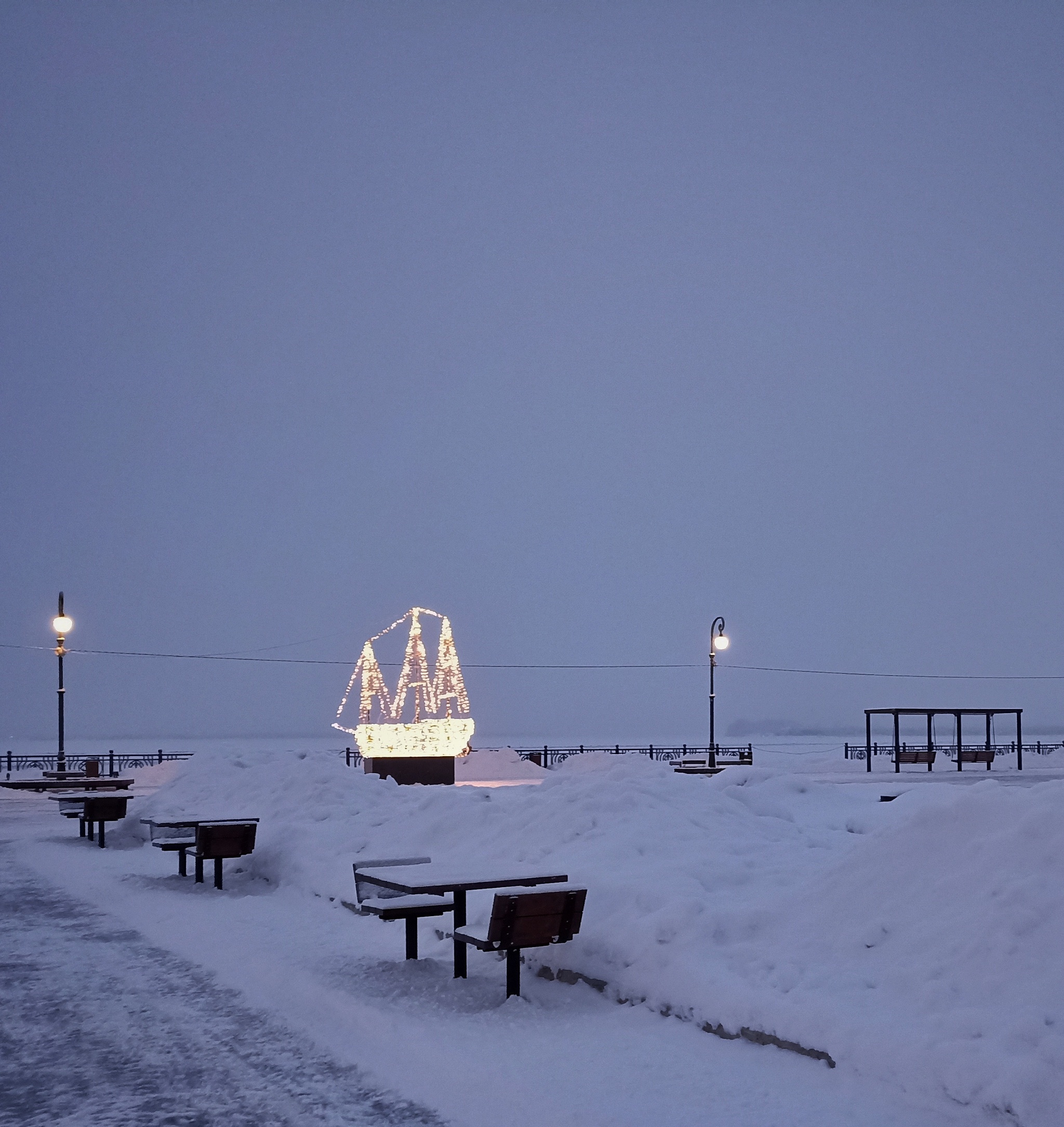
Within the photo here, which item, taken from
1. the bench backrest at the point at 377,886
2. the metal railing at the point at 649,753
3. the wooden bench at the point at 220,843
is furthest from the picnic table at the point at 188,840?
the metal railing at the point at 649,753

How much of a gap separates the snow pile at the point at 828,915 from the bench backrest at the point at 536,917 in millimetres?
470

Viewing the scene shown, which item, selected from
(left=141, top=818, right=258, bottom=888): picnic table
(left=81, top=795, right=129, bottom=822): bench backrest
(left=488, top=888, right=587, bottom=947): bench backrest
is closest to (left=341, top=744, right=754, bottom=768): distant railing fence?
(left=81, top=795, right=129, bottom=822): bench backrest

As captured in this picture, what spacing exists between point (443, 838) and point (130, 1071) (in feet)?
27.7

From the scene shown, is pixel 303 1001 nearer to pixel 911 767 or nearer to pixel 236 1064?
pixel 236 1064

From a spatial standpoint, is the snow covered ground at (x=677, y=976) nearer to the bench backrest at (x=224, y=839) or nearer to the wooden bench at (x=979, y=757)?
the bench backrest at (x=224, y=839)

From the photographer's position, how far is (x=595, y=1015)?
809cm

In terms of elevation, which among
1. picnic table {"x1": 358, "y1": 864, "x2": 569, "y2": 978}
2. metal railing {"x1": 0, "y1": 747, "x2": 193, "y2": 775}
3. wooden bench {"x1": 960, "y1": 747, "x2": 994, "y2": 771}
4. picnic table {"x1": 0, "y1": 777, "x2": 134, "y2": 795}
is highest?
picnic table {"x1": 358, "y1": 864, "x2": 569, "y2": 978}

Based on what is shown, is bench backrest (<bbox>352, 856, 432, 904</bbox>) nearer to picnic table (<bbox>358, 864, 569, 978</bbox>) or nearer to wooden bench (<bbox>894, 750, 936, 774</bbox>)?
picnic table (<bbox>358, 864, 569, 978</bbox>)

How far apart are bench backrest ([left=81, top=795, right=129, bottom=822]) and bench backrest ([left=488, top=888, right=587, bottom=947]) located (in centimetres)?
1348

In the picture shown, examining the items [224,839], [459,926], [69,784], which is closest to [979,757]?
[69,784]

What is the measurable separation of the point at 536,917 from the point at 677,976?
1184 millimetres

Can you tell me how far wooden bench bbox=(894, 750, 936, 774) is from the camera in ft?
132

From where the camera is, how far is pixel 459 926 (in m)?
10.3

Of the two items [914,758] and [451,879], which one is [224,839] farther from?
[914,758]
